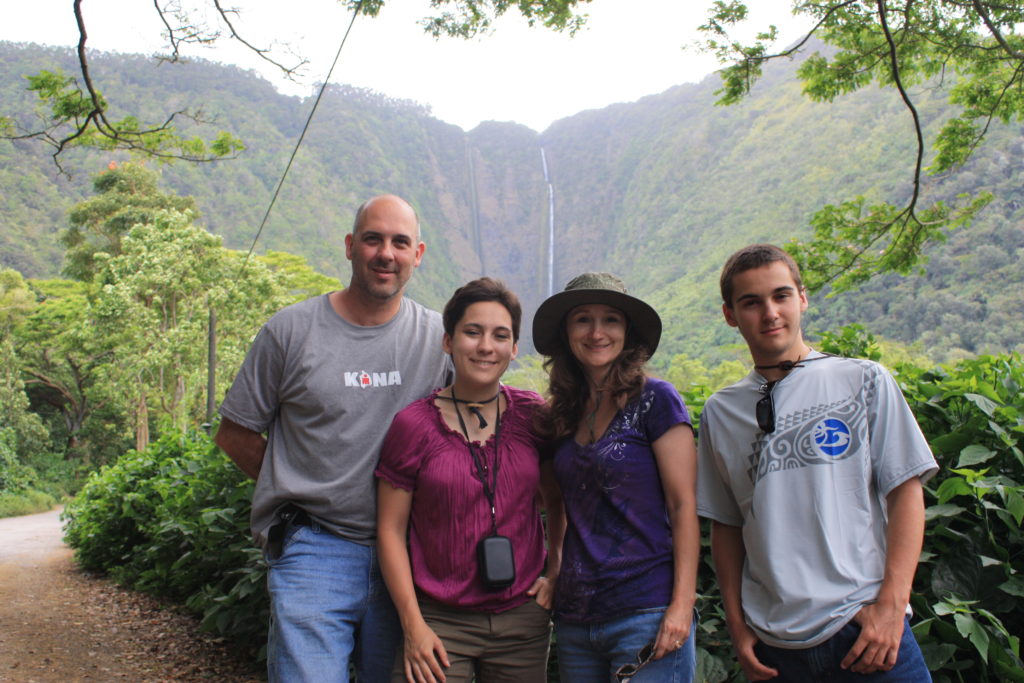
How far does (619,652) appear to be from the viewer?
1833 mm

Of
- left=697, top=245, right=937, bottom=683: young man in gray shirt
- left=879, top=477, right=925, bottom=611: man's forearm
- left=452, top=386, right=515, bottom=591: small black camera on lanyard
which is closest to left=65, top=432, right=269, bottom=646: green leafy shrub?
left=452, top=386, right=515, bottom=591: small black camera on lanyard

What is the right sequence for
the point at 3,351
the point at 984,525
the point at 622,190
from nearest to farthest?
the point at 984,525 → the point at 3,351 → the point at 622,190

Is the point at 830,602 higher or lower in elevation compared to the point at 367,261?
lower

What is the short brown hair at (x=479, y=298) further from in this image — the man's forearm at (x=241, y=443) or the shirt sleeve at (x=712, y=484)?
the man's forearm at (x=241, y=443)

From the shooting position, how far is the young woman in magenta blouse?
202cm

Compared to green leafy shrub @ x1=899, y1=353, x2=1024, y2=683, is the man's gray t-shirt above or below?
above

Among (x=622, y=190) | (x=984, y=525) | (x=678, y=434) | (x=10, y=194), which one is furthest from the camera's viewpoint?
(x=622, y=190)

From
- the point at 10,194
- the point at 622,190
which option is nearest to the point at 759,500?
the point at 10,194

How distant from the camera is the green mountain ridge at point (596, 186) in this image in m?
41.8

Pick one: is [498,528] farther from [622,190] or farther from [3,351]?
[622,190]

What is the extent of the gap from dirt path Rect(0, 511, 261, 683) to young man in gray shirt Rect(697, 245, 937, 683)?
3.92 meters

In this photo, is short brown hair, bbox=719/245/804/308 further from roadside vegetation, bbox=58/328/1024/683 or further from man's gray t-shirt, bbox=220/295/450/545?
Result: man's gray t-shirt, bbox=220/295/450/545

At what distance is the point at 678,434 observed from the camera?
1.93 meters

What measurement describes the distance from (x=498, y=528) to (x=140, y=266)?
30.5 m
